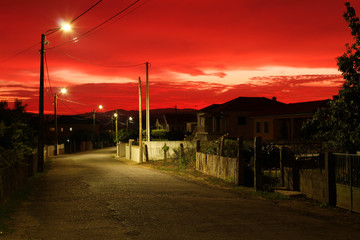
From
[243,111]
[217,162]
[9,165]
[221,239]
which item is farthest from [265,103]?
[221,239]

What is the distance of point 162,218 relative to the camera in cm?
943

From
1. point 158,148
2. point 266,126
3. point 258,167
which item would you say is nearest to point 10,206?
point 258,167

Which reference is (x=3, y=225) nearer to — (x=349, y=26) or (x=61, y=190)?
(x=61, y=190)

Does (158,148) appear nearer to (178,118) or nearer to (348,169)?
(348,169)

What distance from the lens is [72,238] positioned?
7.62 meters

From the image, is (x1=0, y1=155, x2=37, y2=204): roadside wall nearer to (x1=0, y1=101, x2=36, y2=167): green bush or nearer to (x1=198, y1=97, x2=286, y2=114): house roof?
(x1=0, y1=101, x2=36, y2=167): green bush

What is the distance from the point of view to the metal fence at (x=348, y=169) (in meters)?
10.3

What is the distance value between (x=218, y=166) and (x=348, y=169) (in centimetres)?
872

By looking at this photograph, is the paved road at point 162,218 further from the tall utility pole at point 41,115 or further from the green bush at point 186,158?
the tall utility pole at point 41,115

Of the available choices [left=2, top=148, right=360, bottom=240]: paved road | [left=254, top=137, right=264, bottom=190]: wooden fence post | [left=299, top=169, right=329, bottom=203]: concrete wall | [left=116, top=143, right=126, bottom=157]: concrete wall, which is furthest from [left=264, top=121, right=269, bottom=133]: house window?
[left=299, top=169, right=329, bottom=203]: concrete wall

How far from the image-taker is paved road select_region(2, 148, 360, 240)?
793 cm

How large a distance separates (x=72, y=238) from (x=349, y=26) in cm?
1074

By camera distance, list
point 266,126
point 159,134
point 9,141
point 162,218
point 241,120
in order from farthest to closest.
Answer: point 241,120
point 266,126
point 159,134
point 9,141
point 162,218

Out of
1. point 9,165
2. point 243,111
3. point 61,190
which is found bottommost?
point 61,190
